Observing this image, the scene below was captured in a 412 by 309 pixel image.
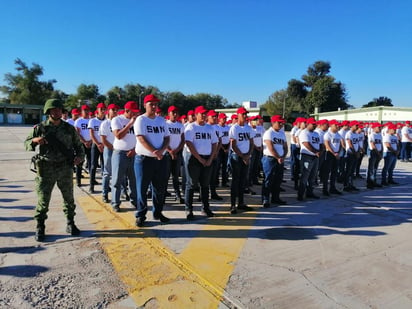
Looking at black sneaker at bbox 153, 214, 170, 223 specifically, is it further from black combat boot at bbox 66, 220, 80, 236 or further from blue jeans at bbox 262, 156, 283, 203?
blue jeans at bbox 262, 156, 283, 203

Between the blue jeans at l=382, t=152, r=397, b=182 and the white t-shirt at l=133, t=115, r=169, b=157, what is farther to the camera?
the blue jeans at l=382, t=152, r=397, b=182

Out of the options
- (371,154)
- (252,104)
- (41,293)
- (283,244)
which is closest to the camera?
(41,293)

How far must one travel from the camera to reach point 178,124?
6805 mm

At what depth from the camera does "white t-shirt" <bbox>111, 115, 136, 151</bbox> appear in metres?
5.54

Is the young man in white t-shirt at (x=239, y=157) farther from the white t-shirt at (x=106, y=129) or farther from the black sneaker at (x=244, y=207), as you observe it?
the white t-shirt at (x=106, y=129)

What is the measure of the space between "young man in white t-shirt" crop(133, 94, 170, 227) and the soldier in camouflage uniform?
3.21ft

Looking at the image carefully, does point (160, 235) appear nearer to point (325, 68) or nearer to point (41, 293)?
point (41, 293)

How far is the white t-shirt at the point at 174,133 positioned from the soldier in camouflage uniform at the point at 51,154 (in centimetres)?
247

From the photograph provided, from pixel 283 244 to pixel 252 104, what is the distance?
101 ft

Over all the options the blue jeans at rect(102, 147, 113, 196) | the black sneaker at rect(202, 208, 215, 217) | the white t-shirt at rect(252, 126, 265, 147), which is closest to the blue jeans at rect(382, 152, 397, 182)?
the white t-shirt at rect(252, 126, 265, 147)

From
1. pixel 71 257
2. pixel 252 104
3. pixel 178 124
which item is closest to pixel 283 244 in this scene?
pixel 71 257

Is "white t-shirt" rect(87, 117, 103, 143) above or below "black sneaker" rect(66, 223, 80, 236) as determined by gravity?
above

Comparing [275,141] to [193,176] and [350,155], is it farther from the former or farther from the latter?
[350,155]

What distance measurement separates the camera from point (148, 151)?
4793 millimetres
